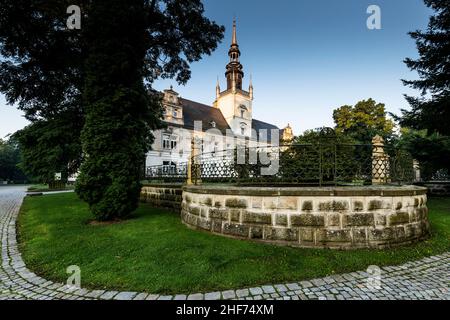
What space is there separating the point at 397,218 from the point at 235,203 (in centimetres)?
374

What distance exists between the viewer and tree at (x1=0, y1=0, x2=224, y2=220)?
784cm

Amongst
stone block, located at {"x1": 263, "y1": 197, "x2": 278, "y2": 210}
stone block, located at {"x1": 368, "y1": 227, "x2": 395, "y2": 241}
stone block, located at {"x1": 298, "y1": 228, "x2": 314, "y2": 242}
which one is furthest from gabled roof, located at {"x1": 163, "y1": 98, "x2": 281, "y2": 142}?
stone block, located at {"x1": 368, "y1": 227, "x2": 395, "y2": 241}

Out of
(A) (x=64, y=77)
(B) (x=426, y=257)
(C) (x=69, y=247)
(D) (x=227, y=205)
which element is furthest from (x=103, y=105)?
(B) (x=426, y=257)

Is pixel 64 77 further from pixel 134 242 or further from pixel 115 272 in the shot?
pixel 115 272

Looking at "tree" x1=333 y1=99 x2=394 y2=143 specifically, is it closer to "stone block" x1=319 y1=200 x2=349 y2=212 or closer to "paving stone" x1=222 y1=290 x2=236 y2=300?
"stone block" x1=319 y1=200 x2=349 y2=212

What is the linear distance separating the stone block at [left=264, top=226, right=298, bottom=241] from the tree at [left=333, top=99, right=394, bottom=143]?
3157 cm

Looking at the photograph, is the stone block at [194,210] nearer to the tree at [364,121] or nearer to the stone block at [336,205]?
the stone block at [336,205]

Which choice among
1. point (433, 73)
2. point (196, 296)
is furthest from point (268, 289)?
point (433, 73)

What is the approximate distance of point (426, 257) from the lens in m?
4.77

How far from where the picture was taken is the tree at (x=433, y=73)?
11875mm

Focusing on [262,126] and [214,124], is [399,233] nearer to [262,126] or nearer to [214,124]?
[214,124]

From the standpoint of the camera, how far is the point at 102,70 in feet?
25.8

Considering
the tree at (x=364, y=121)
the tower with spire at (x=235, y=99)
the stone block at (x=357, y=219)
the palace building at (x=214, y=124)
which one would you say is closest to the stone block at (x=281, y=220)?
the stone block at (x=357, y=219)
